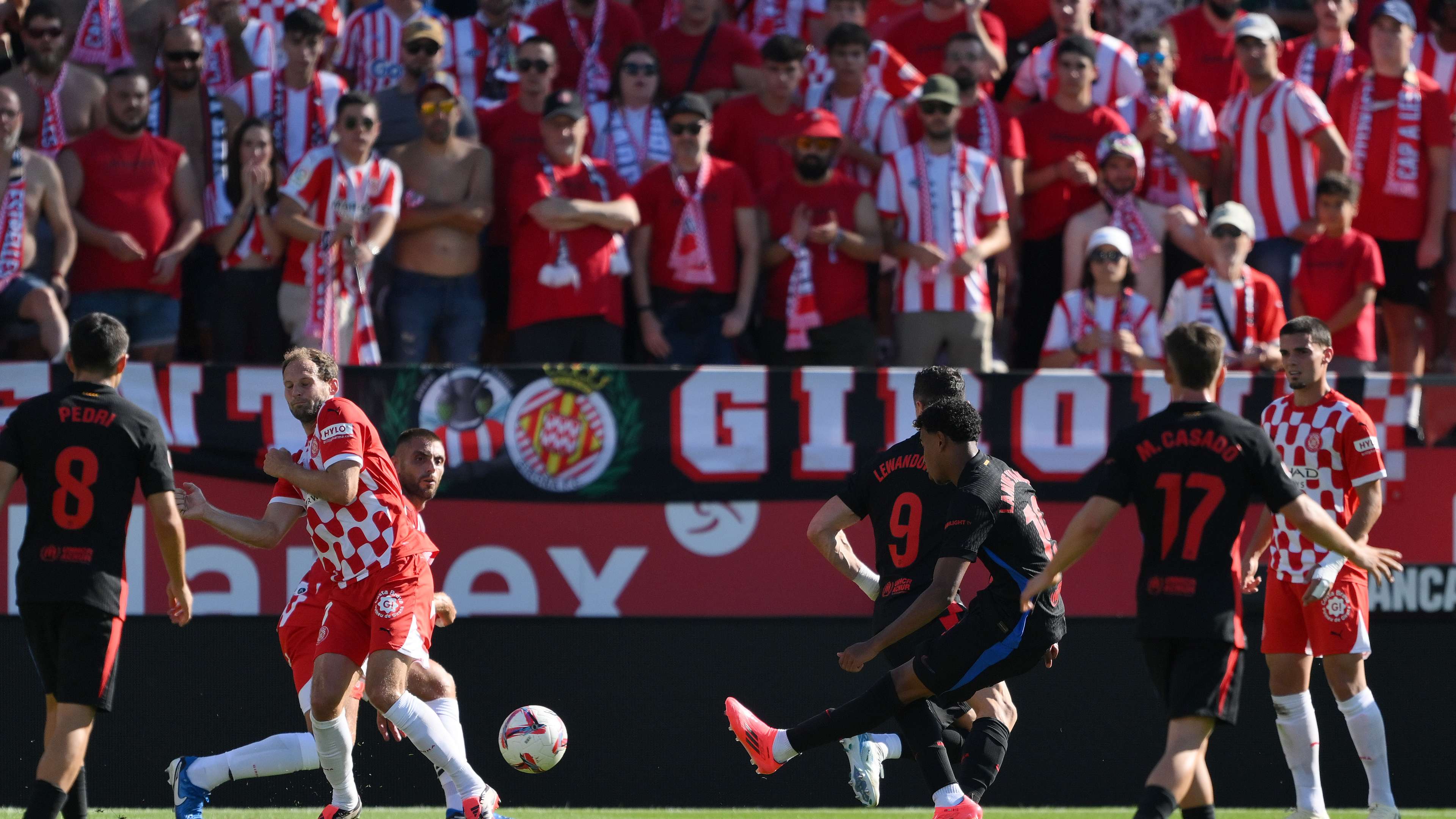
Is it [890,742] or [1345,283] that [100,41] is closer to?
[890,742]

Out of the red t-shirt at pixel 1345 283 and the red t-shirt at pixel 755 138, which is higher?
the red t-shirt at pixel 755 138

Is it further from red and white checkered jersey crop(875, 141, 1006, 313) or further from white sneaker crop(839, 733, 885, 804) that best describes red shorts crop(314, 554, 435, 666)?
red and white checkered jersey crop(875, 141, 1006, 313)

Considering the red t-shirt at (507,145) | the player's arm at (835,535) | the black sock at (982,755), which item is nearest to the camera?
the black sock at (982,755)

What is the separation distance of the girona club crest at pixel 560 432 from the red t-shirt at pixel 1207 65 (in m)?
5.49

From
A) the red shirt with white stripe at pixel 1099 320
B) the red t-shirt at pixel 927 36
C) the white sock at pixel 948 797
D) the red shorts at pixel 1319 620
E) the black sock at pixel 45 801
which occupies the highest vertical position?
the red t-shirt at pixel 927 36

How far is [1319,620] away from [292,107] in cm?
680

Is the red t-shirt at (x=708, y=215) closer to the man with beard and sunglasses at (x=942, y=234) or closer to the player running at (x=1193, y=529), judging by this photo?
the man with beard and sunglasses at (x=942, y=234)

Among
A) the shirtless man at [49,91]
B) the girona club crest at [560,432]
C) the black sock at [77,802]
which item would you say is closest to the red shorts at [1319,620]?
the girona club crest at [560,432]

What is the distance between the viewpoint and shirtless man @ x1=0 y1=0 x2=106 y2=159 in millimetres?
10492

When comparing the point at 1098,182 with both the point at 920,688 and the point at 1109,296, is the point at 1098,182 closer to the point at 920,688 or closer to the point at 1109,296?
the point at 1109,296

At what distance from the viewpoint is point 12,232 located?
9648mm

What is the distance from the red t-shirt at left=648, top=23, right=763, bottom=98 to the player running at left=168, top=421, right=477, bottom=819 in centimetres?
478

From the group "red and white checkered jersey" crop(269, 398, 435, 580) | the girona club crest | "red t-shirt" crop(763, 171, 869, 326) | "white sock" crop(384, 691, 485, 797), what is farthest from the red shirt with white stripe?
"white sock" crop(384, 691, 485, 797)

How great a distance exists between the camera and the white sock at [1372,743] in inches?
297
